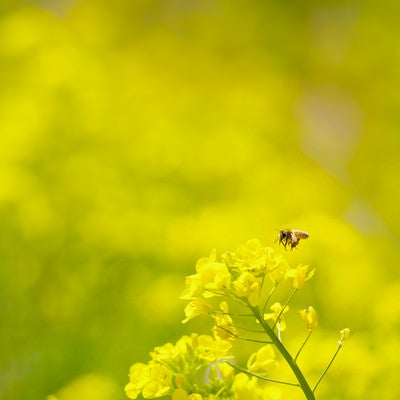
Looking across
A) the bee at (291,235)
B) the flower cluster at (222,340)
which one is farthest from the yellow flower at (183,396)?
the bee at (291,235)

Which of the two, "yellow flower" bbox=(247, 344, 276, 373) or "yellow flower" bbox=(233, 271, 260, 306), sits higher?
"yellow flower" bbox=(233, 271, 260, 306)

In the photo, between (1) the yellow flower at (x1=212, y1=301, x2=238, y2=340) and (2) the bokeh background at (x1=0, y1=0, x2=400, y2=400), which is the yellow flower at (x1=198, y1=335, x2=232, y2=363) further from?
(2) the bokeh background at (x1=0, y1=0, x2=400, y2=400)

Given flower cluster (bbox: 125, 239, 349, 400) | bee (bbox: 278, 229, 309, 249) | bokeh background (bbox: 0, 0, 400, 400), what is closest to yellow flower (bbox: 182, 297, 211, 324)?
flower cluster (bbox: 125, 239, 349, 400)

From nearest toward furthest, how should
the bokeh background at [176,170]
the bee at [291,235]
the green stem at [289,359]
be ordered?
the green stem at [289,359]
the bee at [291,235]
the bokeh background at [176,170]

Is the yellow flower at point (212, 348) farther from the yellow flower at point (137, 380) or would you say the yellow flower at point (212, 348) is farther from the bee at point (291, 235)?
the bee at point (291, 235)

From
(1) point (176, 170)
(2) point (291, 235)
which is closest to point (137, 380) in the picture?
(2) point (291, 235)

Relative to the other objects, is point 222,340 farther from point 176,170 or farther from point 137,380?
point 176,170
